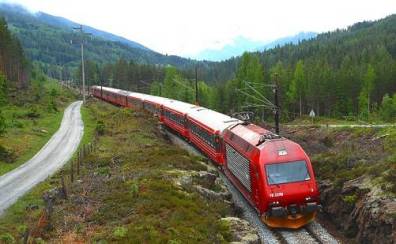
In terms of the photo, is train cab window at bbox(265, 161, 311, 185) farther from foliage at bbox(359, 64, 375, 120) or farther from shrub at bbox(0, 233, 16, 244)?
foliage at bbox(359, 64, 375, 120)

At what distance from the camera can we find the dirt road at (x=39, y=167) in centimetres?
2546

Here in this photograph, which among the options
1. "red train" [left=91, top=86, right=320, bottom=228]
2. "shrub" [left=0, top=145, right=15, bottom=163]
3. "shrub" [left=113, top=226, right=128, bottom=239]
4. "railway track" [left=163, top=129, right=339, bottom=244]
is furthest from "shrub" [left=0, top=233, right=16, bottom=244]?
"shrub" [left=0, top=145, right=15, bottom=163]

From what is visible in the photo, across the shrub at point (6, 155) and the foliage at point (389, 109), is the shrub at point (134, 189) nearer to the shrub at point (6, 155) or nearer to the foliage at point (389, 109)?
the shrub at point (6, 155)

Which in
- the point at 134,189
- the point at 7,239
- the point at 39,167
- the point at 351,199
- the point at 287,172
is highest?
the point at 287,172

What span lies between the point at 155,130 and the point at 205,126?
1417 centimetres

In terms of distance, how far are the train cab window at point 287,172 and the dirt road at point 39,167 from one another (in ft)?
41.0

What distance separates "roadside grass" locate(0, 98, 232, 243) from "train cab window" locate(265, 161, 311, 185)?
270cm

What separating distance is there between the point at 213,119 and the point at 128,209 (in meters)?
18.4

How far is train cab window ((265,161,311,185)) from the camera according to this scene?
21.1m

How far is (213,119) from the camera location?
36.5 meters

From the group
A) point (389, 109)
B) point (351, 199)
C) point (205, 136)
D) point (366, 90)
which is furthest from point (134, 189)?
point (366, 90)

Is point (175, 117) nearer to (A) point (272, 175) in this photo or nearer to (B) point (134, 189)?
(B) point (134, 189)

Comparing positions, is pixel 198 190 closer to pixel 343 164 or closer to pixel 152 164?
pixel 152 164

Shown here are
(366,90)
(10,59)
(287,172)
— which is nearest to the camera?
(287,172)
